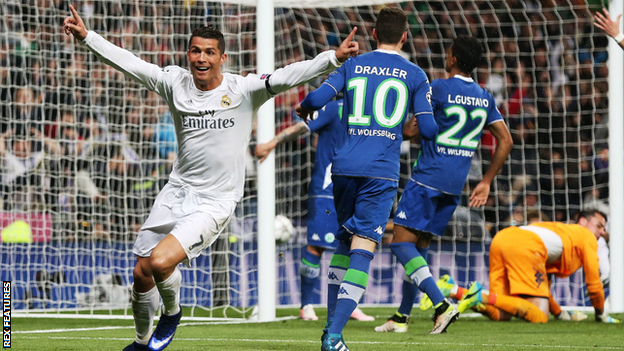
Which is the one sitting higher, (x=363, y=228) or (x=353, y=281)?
(x=363, y=228)

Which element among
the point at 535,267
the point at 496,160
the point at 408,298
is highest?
the point at 496,160

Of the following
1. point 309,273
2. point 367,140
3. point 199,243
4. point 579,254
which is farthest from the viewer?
point 309,273

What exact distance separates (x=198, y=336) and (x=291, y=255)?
4.02 m

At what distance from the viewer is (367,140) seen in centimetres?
471

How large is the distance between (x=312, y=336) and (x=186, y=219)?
184 centimetres

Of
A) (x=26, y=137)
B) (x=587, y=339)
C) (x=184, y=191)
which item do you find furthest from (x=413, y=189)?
(x=26, y=137)

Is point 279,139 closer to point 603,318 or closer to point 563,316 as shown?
point 563,316

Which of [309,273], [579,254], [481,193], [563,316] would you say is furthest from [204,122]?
[563,316]

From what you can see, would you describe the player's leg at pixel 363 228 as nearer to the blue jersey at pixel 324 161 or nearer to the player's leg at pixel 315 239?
the blue jersey at pixel 324 161

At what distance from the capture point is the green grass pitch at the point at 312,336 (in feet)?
16.6

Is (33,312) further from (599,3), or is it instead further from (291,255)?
(599,3)

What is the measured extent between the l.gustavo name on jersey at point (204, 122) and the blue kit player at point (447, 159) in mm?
1982

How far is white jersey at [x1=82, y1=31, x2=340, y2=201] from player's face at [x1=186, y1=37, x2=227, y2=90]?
58mm

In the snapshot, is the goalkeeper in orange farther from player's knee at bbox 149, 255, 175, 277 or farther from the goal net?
player's knee at bbox 149, 255, 175, 277
